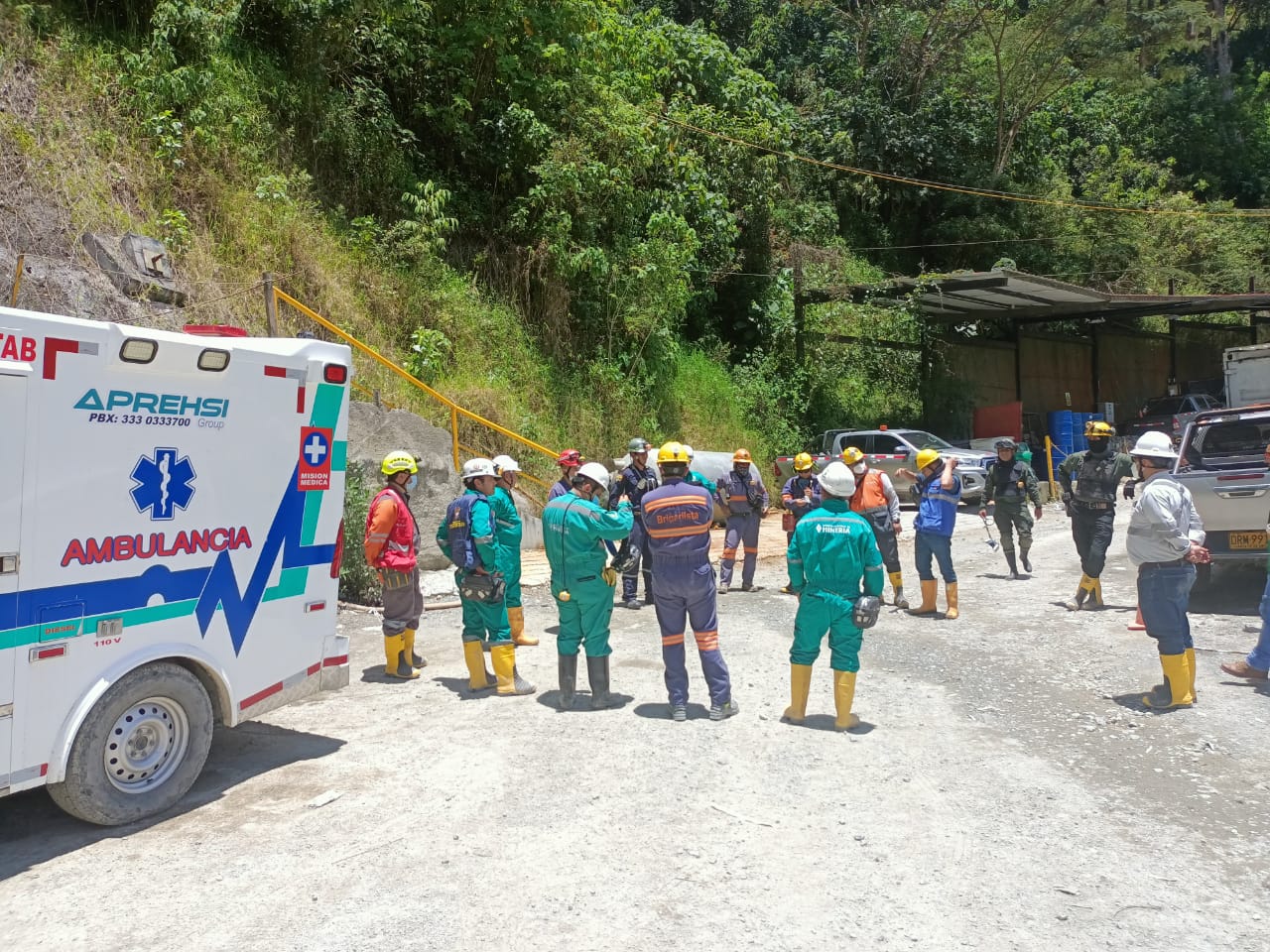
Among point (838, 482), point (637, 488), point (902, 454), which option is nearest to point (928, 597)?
point (637, 488)

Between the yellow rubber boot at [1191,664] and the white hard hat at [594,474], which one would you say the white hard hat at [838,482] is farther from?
the yellow rubber boot at [1191,664]

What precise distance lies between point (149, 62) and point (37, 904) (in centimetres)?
1287

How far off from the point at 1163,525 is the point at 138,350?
6372 millimetres

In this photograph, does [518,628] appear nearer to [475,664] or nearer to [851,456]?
[475,664]

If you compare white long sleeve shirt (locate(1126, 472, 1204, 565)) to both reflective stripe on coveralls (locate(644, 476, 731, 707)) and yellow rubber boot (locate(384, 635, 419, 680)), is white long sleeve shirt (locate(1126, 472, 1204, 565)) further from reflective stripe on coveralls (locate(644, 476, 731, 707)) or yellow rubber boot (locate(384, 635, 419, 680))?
yellow rubber boot (locate(384, 635, 419, 680))

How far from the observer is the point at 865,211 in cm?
3150

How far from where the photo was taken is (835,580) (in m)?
6.32

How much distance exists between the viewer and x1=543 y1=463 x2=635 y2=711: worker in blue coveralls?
6.75 m

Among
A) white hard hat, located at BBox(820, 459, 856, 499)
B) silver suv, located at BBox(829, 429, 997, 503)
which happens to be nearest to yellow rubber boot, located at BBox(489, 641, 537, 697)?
white hard hat, located at BBox(820, 459, 856, 499)

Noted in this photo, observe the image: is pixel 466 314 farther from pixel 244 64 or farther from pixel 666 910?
pixel 666 910

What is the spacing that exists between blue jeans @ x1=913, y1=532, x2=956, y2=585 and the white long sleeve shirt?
115 inches

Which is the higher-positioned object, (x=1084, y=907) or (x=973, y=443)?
(x=973, y=443)

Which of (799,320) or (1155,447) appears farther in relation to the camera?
(799,320)

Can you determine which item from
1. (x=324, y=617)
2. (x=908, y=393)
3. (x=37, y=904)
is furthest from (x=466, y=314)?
(x=908, y=393)
